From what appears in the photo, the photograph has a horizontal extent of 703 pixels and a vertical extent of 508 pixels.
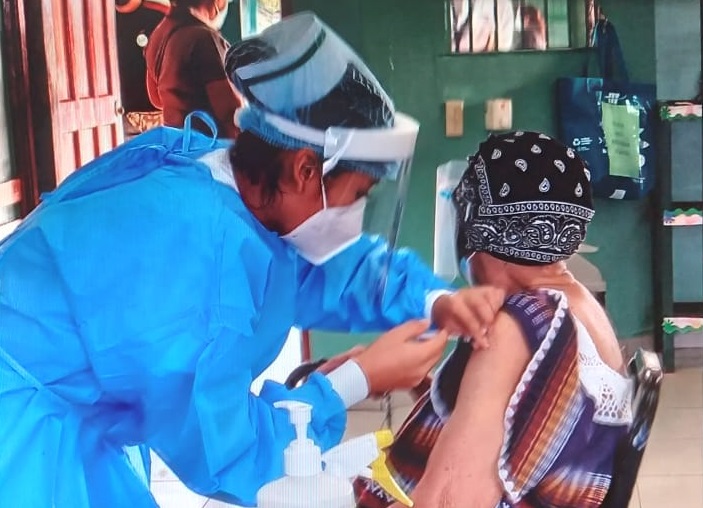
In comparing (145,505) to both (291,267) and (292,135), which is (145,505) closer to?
(291,267)

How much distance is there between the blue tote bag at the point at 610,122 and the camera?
114cm

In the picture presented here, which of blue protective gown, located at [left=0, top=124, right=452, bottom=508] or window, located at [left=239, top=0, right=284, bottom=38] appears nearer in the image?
blue protective gown, located at [left=0, top=124, right=452, bottom=508]

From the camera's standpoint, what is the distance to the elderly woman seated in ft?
3.43

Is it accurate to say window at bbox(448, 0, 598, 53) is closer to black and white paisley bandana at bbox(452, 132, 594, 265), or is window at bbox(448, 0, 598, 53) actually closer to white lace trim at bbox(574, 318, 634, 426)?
black and white paisley bandana at bbox(452, 132, 594, 265)

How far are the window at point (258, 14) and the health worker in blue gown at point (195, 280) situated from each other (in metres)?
0.04

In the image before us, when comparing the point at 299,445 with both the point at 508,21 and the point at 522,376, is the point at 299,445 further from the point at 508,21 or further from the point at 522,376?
the point at 508,21

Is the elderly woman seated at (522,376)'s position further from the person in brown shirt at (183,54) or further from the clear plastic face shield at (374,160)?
the person in brown shirt at (183,54)

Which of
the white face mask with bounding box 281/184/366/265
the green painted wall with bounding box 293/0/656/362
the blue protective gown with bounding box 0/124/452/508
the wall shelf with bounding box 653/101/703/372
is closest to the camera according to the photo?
the blue protective gown with bounding box 0/124/452/508

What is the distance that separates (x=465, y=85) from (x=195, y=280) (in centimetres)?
48

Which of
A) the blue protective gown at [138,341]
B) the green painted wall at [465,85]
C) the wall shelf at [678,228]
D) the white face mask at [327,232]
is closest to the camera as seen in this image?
the blue protective gown at [138,341]

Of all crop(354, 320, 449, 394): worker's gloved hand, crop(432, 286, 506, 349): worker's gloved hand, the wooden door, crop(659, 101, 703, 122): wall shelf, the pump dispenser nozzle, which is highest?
the wooden door

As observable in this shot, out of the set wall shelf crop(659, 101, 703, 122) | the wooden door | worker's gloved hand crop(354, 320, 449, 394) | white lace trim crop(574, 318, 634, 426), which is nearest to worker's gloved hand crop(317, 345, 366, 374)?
worker's gloved hand crop(354, 320, 449, 394)

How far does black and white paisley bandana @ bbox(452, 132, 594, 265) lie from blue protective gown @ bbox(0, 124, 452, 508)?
0.25m

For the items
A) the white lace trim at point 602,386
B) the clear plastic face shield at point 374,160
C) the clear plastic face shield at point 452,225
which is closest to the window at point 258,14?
the clear plastic face shield at point 374,160
